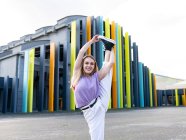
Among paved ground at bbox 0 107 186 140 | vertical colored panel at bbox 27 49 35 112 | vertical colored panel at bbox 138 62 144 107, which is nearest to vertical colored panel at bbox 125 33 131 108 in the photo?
vertical colored panel at bbox 138 62 144 107

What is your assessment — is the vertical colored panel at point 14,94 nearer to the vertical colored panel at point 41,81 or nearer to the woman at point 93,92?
the vertical colored panel at point 41,81

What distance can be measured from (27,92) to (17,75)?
2.81 m

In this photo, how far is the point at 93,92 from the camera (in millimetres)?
2922

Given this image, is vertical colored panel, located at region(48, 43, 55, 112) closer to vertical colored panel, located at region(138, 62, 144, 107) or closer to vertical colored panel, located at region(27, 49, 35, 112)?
vertical colored panel, located at region(27, 49, 35, 112)

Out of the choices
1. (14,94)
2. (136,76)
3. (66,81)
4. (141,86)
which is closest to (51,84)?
(66,81)

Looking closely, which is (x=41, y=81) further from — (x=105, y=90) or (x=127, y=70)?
(x=105, y=90)

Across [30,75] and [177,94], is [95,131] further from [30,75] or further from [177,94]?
[177,94]

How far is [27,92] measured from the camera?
24.6 metres

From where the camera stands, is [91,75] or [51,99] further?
[51,99]

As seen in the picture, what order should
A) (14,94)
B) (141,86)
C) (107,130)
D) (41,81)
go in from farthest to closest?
(141,86) → (41,81) → (14,94) → (107,130)

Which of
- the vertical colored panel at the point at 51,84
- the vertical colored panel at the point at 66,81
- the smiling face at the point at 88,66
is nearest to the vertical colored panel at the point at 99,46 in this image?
the vertical colored panel at the point at 66,81

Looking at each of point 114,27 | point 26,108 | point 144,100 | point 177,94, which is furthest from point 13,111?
point 177,94

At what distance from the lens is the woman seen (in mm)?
2916

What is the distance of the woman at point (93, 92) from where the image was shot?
292cm
